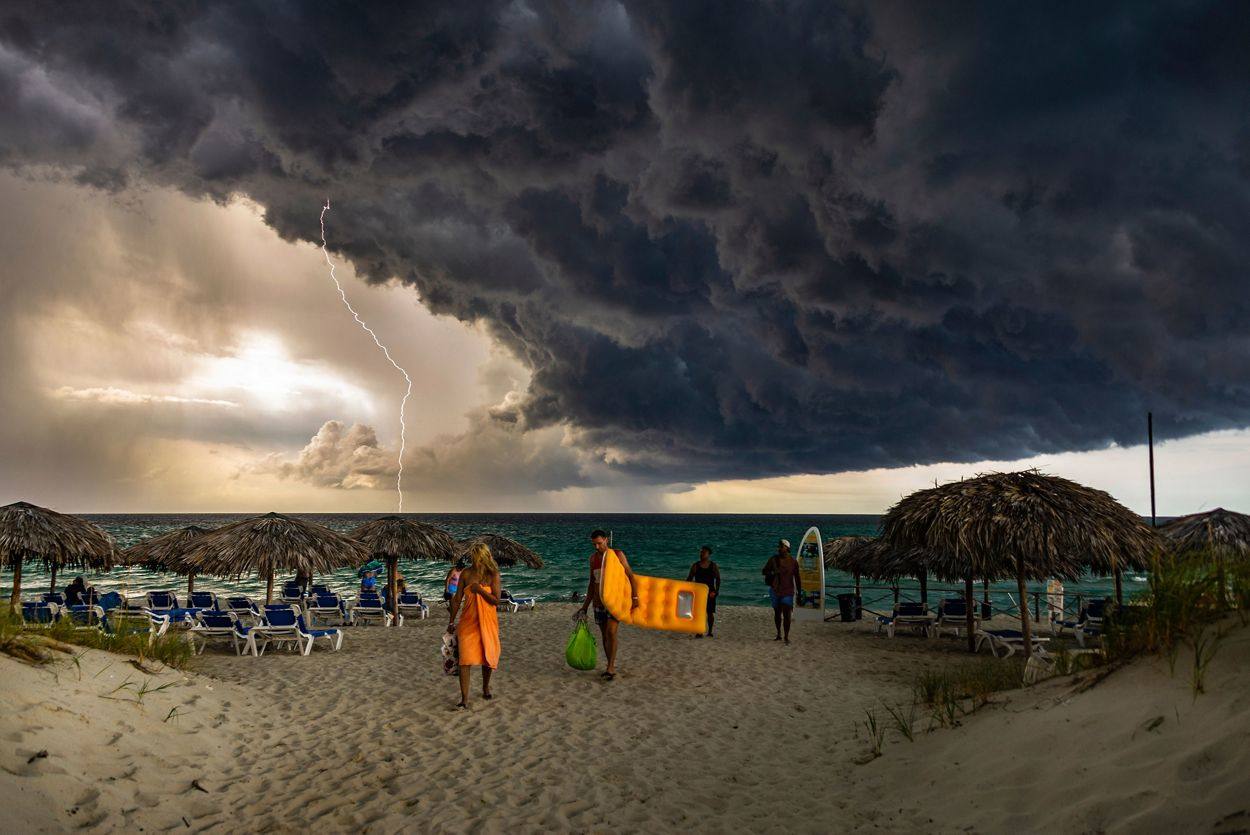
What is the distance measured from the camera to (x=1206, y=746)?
3.21m

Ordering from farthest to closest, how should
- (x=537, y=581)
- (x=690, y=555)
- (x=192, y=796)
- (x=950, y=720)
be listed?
(x=690, y=555), (x=537, y=581), (x=950, y=720), (x=192, y=796)

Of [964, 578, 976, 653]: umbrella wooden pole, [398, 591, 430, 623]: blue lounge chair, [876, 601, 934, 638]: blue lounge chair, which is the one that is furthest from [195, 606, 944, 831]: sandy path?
[398, 591, 430, 623]: blue lounge chair

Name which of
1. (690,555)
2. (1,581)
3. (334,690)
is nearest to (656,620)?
(334,690)

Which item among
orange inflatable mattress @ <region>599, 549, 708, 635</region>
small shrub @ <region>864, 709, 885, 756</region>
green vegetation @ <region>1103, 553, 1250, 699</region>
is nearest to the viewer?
green vegetation @ <region>1103, 553, 1250, 699</region>

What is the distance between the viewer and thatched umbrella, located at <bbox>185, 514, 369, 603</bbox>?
1399cm

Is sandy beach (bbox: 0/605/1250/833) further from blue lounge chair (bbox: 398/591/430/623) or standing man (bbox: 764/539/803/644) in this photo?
blue lounge chair (bbox: 398/591/430/623)

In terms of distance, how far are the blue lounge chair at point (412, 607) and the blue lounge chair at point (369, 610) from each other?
0.62 m

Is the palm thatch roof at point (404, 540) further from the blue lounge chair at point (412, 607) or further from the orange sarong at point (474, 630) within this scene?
the orange sarong at point (474, 630)

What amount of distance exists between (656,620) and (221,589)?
29546mm

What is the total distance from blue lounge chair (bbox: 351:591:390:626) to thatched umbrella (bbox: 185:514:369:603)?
122 centimetres

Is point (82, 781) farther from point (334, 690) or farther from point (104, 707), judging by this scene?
point (334, 690)

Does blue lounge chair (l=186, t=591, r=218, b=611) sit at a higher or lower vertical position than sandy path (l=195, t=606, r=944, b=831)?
lower

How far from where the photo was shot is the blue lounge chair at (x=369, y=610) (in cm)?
1563

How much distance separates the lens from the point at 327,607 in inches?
599
